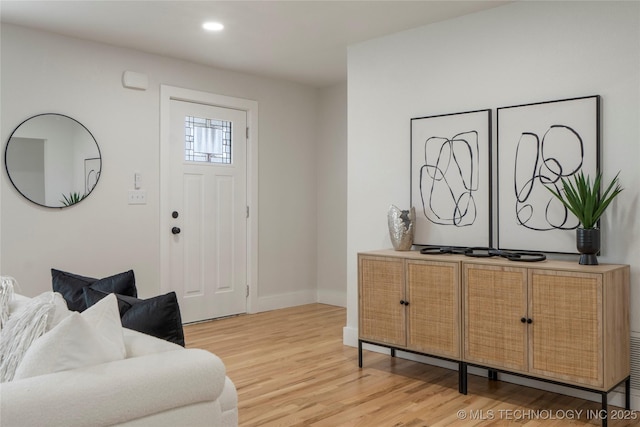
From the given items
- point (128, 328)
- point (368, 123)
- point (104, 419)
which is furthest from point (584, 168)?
point (104, 419)

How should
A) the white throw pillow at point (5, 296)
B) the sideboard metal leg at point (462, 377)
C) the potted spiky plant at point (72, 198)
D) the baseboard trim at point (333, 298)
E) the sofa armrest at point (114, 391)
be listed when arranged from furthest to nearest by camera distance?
the baseboard trim at point (333, 298) < the potted spiky plant at point (72, 198) < the sideboard metal leg at point (462, 377) < the white throw pillow at point (5, 296) < the sofa armrest at point (114, 391)

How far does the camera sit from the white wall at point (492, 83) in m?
2.90

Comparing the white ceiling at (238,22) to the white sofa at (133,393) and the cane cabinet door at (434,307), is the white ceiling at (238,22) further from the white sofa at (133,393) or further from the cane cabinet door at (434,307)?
the white sofa at (133,393)

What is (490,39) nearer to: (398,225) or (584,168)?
(584,168)

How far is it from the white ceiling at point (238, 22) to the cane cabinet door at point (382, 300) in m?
1.65

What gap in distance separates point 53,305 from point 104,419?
0.49m

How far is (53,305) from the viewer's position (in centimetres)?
172

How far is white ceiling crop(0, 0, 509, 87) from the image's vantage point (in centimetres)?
343

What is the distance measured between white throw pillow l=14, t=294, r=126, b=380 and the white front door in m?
3.25

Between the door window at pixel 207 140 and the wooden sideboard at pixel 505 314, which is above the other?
the door window at pixel 207 140

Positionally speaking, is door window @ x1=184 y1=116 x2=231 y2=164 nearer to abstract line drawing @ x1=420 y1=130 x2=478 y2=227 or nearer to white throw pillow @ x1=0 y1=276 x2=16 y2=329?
abstract line drawing @ x1=420 y1=130 x2=478 y2=227

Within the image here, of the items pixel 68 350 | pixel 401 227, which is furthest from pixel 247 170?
pixel 68 350

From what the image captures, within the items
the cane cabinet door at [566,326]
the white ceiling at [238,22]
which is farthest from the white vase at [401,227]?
the white ceiling at [238,22]

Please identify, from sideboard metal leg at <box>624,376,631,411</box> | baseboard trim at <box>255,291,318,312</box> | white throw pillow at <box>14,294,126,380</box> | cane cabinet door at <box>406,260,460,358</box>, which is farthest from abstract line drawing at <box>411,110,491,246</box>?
white throw pillow at <box>14,294,126,380</box>
